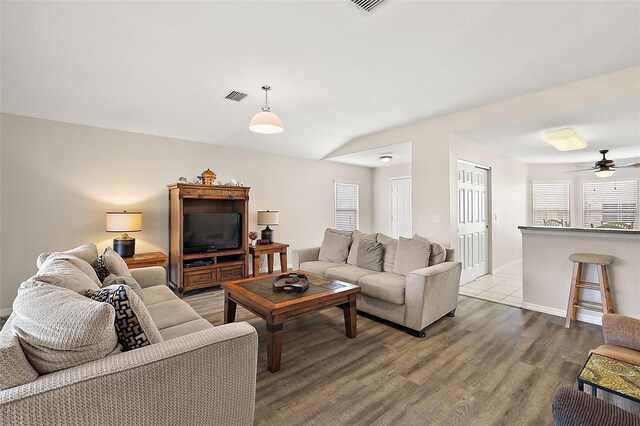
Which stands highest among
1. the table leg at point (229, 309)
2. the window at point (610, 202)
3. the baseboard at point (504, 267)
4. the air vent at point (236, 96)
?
the air vent at point (236, 96)

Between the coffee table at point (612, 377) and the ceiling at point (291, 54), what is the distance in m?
2.53

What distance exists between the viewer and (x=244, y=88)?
3623mm

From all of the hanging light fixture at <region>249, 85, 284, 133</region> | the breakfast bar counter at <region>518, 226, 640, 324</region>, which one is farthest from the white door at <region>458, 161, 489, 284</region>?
the hanging light fixture at <region>249, 85, 284, 133</region>

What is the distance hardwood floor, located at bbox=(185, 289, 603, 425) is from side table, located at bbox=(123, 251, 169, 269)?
1.38 meters

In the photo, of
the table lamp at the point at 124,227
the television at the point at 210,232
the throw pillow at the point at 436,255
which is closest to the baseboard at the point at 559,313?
the throw pillow at the point at 436,255

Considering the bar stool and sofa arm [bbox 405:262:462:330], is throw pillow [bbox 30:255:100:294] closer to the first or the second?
sofa arm [bbox 405:262:462:330]

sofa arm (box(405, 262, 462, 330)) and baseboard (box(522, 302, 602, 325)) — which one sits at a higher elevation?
sofa arm (box(405, 262, 462, 330))

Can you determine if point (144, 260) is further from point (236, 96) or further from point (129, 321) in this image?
point (129, 321)

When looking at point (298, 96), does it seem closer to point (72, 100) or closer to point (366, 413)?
point (72, 100)

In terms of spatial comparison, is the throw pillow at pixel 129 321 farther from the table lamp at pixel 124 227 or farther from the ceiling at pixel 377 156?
the ceiling at pixel 377 156

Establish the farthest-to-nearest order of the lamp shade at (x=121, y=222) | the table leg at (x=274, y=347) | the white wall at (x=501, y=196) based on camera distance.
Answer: the white wall at (x=501, y=196) < the lamp shade at (x=121, y=222) < the table leg at (x=274, y=347)

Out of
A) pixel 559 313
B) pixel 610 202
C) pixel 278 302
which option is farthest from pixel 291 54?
pixel 610 202

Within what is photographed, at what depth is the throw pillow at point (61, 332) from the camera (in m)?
1.05

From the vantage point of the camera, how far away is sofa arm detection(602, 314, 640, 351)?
5.69 ft
